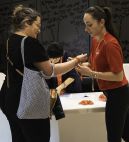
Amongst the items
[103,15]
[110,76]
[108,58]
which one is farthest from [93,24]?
[110,76]

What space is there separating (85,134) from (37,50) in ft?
4.47

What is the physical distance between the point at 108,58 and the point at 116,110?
0.38 meters

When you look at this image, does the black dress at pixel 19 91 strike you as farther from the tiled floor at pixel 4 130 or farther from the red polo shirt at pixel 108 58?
the tiled floor at pixel 4 130

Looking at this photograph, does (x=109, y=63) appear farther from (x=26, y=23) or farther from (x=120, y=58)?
(x=26, y=23)

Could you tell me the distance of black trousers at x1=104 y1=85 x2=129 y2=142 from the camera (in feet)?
7.15

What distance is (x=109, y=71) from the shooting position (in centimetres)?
218

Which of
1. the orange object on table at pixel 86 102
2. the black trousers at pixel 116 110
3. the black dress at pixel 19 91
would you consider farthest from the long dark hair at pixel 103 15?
the orange object on table at pixel 86 102

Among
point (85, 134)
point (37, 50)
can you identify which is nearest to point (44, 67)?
point (37, 50)

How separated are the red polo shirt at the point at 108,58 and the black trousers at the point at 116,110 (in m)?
0.05

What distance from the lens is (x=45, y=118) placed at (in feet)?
6.47

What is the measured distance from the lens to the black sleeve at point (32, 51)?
1.82 meters

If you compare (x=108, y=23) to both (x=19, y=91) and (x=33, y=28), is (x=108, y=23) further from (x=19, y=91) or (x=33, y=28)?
(x=19, y=91)

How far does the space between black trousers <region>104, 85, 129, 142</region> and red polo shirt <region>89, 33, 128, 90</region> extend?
0.16 feet

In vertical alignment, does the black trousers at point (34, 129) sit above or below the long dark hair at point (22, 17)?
below
